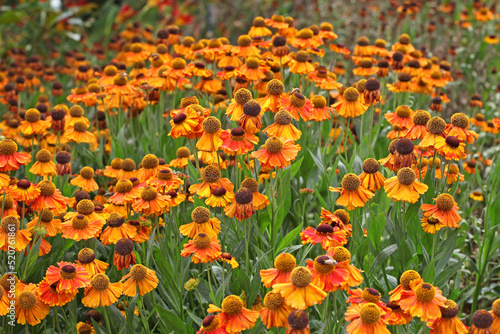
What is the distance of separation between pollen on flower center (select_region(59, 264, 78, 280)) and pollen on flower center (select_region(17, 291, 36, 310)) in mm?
138

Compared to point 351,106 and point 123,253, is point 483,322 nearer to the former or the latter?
point 123,253

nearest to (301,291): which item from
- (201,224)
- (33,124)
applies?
(201,224)

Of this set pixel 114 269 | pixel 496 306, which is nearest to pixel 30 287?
pixel 114 269

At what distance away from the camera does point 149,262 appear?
224 centimetres

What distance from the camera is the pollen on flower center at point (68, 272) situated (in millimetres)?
1681

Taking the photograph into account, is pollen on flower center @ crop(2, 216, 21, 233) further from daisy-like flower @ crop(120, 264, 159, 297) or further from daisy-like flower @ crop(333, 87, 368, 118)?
daisy-like flower @ crop(333, 87, 368, 118)

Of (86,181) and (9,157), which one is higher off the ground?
(9,157)

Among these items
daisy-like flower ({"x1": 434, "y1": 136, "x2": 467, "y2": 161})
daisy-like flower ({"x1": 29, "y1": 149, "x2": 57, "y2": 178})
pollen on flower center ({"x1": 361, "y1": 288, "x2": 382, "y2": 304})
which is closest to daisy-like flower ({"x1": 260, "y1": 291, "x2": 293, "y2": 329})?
pollen on flower center ({"x1": 361, "y1": 288, "x2": 382, "y2": 304})

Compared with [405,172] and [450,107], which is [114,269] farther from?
[450,107]

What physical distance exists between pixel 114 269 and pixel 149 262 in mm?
147

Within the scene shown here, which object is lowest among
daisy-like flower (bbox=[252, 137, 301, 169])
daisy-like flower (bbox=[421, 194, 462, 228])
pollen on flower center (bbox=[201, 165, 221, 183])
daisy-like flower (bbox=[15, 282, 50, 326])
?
daisy-like flower (bbox=[15, 282, 50, 326])

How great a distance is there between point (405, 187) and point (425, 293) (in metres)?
0.52

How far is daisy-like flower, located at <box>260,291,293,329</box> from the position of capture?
1.44m

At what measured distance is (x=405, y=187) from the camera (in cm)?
185
